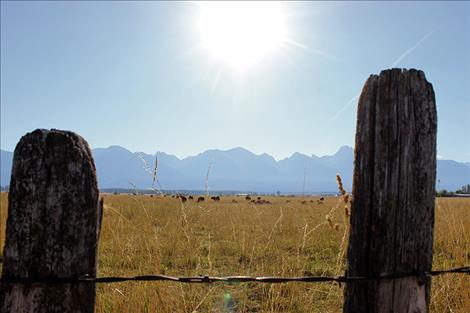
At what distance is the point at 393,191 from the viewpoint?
1.51m

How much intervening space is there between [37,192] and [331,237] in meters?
8.11

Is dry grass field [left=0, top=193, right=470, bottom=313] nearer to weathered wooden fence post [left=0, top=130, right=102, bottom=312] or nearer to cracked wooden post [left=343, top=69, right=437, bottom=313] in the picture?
weathered wooden fence post [left=0, top=130, right=102, bottom=312]

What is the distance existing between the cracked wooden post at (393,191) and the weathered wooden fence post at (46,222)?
40.3 inches

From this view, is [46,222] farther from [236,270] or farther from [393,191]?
[236,270]

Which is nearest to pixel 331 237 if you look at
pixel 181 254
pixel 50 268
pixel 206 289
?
pixel 181 254

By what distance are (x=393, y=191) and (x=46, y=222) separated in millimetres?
1246

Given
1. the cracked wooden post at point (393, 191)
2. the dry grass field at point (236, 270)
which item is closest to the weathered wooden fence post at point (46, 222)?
the dry grass field at point (236, 270)

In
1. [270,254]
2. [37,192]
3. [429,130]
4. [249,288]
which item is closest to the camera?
[37,192]

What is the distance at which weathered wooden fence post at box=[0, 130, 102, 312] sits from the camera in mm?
1333

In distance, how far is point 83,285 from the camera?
138 centimetres

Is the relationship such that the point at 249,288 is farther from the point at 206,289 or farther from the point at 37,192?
the point at 37,192

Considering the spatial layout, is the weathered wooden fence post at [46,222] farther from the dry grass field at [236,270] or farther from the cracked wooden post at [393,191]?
the cracked wooden post at [393,191]

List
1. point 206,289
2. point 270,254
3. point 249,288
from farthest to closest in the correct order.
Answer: point 270,254 < point 249,288 < point 206,289

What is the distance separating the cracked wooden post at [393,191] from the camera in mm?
1508
